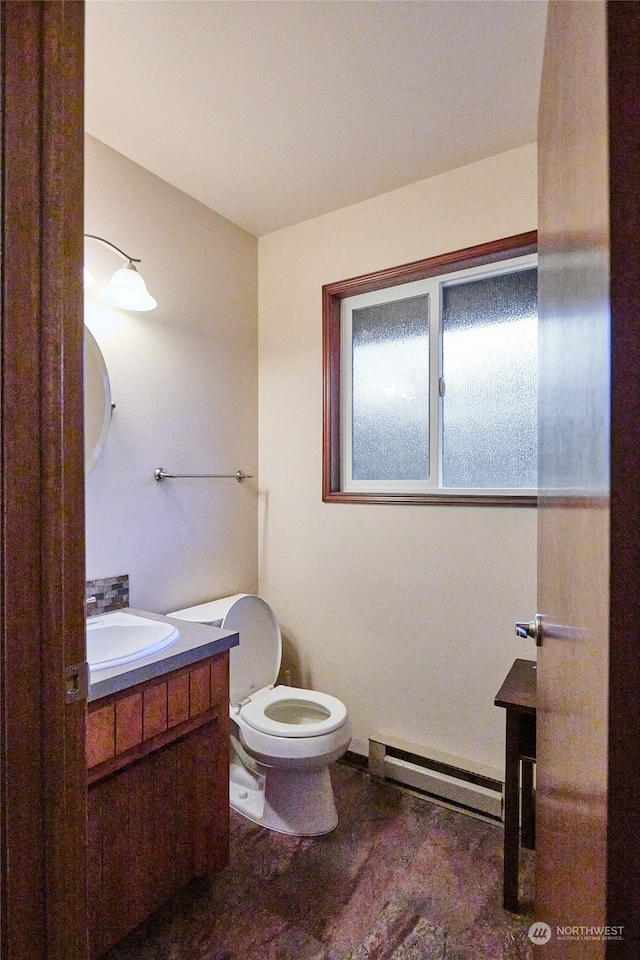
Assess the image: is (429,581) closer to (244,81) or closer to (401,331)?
(401,331)

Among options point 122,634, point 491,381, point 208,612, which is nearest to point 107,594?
point 122,634

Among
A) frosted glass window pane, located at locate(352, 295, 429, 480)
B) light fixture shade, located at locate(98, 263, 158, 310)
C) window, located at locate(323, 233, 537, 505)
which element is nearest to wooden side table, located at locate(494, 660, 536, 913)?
window, located at locate(323, 233, 537, 505)

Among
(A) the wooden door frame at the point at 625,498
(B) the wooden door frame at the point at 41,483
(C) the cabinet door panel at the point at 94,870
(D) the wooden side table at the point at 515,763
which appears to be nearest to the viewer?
(A) the wooden door frame at the point at 625,498

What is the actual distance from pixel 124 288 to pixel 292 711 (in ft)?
5.80

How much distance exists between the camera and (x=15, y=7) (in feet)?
2.04

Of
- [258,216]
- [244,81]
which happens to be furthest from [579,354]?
[258,216]

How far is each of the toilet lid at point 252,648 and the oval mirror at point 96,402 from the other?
2.69 feet

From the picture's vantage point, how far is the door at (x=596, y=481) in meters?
0.37

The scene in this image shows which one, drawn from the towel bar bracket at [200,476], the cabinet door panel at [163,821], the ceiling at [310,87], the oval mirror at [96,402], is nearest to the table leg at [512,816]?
the cabinet door panel at [163,821]

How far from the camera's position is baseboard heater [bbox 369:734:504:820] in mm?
1806

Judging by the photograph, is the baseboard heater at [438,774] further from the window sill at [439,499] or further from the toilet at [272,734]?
the window sill at [439,499]

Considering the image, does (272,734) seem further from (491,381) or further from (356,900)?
(491,381)

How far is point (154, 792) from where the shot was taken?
1342 millimetres

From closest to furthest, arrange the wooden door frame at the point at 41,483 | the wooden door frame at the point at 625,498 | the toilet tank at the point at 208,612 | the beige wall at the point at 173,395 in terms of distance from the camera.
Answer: the wooden door frame at the point at 625,498
the wooden door frame at the point at 41,483
the beige wall at the point at 173,395
the toilet tank at the point at 208,612
